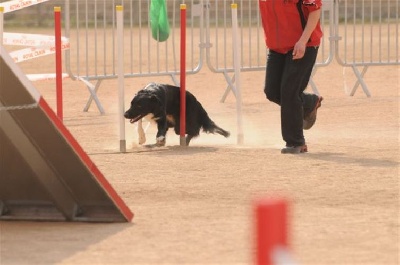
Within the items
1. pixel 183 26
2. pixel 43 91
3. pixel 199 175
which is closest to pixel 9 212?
pixel 199 175

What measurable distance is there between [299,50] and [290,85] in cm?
40

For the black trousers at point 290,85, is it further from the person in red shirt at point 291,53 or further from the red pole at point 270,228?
the red pole at point 270,228

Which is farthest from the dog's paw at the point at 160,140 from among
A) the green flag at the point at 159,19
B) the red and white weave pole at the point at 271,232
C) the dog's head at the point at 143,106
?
the red and white weave pole at the point at 271,232

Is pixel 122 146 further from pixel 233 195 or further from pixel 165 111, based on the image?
pixel 233 195

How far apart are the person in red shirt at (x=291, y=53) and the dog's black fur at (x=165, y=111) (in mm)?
993

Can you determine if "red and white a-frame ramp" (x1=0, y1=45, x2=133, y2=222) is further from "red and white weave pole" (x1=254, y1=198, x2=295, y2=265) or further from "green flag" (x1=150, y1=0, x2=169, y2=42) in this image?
"green flag" (x1=150, y1=0, x2=169, y2=42)

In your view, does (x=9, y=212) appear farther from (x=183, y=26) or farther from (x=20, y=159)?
(x=183, y=26)

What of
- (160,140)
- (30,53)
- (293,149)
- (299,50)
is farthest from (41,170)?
(30,53)

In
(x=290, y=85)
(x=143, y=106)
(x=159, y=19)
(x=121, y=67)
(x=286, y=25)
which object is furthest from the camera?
(x=159, y=19)

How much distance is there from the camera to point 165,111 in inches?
433

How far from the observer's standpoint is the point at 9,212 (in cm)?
747

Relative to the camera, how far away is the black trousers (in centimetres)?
1011

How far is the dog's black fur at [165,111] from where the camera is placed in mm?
10758

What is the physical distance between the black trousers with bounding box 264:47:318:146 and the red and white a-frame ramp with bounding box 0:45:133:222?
129 inches
